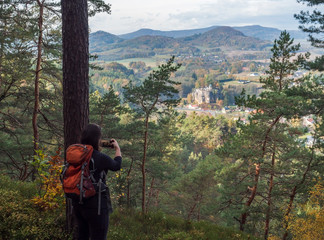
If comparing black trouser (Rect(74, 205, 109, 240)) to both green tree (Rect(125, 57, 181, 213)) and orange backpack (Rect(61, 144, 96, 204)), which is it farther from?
green tree (Rect(125, 57, 181, 213))

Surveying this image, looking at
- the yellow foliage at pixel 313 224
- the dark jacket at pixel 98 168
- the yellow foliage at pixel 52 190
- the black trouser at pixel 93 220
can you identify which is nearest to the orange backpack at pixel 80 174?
the dark jacket at pixel 98 168

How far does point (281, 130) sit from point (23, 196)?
11.5m

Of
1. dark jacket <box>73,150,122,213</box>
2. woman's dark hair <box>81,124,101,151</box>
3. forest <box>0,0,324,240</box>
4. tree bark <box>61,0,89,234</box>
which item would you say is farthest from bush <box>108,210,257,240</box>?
woman's dark hair <box>81,124,101,151</box>

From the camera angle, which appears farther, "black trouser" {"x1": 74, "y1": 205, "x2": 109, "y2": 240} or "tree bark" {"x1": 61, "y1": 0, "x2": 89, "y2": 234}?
"tree bark" {"x1": 61, "y1": 0, "x2": 89, "y2": 234}

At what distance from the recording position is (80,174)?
268cm

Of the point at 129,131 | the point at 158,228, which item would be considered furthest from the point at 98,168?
the point at 129,131

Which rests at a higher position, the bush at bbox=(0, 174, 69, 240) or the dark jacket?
the dark jacket

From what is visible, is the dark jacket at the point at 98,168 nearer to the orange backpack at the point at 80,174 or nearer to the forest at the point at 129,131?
the orange backpack at the point at 80,174

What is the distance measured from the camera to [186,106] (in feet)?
616

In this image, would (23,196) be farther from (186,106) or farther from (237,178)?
(186,106)

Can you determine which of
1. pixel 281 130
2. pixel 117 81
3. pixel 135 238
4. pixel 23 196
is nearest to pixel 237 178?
pixel 281 130

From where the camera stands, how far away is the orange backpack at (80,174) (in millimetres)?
2645

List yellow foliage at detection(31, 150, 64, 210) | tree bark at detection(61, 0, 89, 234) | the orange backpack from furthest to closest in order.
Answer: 1. yellow foliage at detection(31, 150, 64, 210)
2. tree bark at detection(61, 0, 89, 234)
3. the orange backpack

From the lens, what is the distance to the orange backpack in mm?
2645
